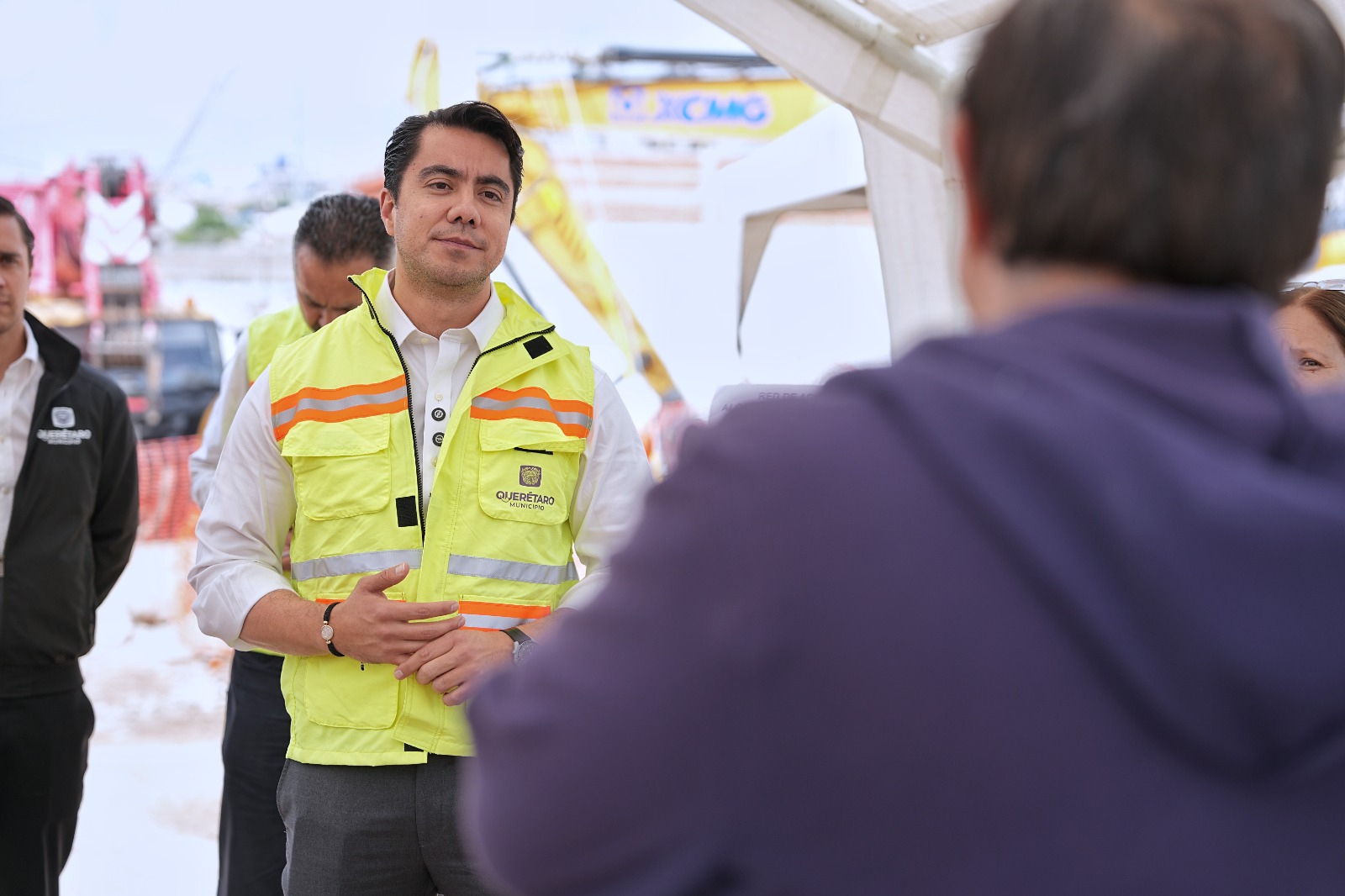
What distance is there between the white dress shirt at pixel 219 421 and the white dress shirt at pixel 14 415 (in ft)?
1.49

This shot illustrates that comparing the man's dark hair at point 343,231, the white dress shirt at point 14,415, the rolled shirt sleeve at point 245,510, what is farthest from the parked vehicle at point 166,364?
the rolled shirt sleeve at point 245,510

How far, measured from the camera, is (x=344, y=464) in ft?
7.36

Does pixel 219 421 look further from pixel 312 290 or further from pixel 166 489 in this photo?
Answer: pixel 166 489

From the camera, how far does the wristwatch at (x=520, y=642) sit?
2.11 metres

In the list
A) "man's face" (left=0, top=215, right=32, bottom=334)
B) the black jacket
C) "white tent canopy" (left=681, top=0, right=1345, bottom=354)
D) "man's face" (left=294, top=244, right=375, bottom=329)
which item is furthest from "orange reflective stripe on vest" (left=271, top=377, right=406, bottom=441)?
"man's face" (left=0, top=215, right=32, bottom=334)

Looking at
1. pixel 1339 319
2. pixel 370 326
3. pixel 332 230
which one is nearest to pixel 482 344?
pixel 370 326

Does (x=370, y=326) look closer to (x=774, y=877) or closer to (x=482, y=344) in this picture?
(x=482, y=344)

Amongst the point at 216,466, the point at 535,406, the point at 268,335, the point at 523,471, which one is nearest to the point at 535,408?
the point at 535,406

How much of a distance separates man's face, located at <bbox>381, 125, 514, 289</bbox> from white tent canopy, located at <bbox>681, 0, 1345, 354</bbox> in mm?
751

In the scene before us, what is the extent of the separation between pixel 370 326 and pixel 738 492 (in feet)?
6.09

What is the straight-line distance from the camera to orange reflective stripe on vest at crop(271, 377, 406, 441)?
228 cm

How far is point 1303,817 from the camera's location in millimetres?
703

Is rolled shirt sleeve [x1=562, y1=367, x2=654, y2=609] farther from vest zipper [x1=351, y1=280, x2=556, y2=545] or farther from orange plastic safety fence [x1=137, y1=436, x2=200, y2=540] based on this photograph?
orange plastic safety fence [x1=137, y1=436, x2=200, y2=540]

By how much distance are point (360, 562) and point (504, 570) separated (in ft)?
0.88
